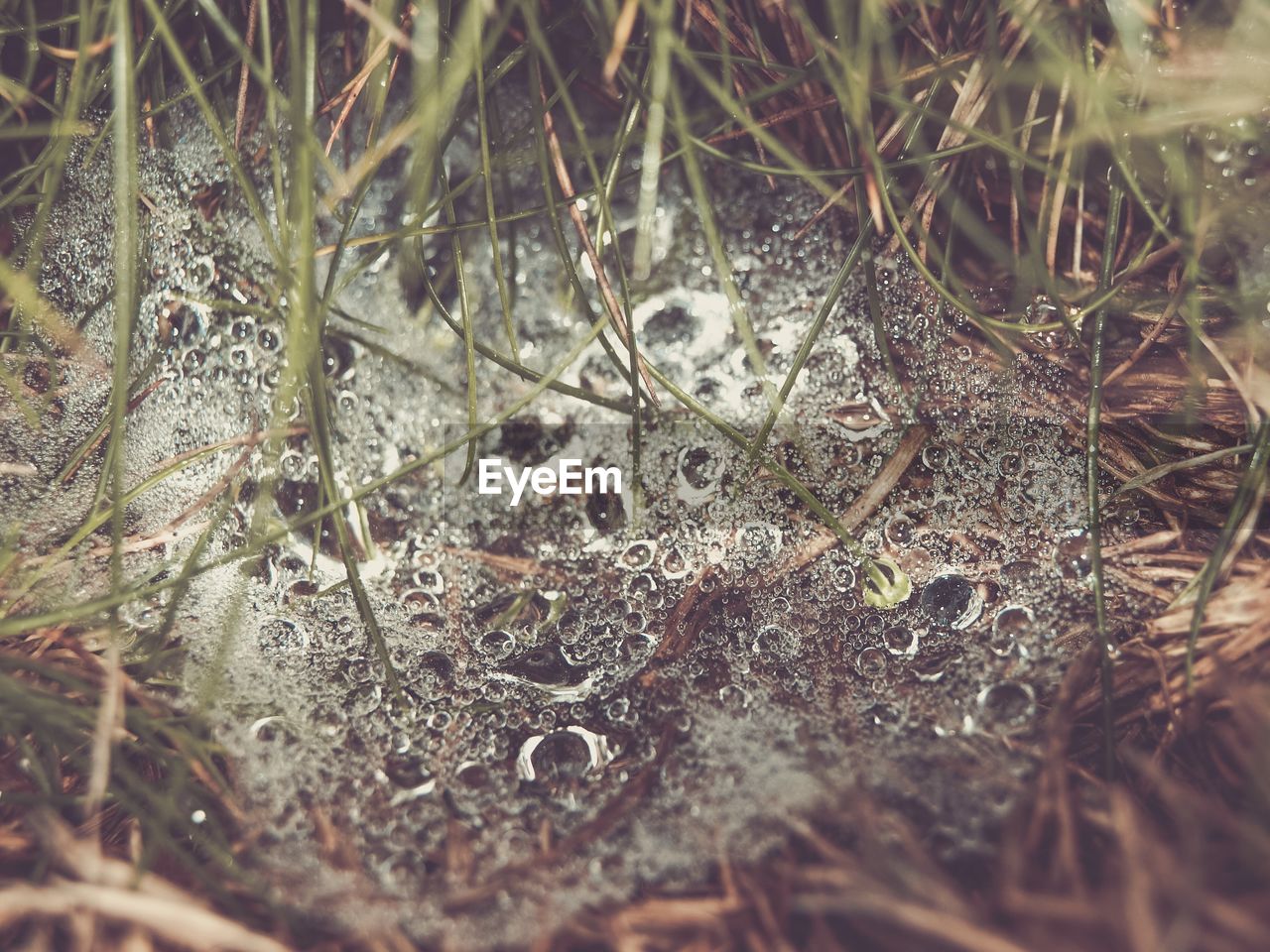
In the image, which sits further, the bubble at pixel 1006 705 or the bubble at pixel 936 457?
the bubble at pixel 936 457

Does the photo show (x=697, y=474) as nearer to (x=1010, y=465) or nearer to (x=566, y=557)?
(x=566, y=557)

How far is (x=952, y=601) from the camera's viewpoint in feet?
2.57

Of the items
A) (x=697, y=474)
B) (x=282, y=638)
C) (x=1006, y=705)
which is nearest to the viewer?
(x=1006, y=705)

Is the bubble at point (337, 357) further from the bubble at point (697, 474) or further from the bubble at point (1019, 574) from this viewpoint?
the bubble at point (1019, 574)

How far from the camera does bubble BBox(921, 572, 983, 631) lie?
769mm

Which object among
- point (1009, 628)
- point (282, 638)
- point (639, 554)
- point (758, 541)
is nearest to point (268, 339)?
point (282, 638)

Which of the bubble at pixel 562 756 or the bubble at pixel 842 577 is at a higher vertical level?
the bubble at pixel 842 577

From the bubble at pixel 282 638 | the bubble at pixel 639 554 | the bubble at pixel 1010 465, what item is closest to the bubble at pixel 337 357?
the bubble at pixel 282 638

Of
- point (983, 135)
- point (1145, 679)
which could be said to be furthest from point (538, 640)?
point (983, 135)

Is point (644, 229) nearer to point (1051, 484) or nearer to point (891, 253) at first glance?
point (891, 253)

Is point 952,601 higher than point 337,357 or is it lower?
lower

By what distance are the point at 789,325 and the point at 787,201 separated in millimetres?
152

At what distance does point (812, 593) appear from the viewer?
2.61 feet

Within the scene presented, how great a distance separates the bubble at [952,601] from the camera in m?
0.77
